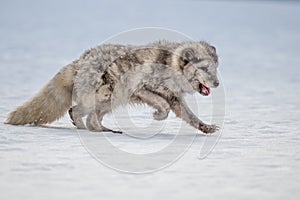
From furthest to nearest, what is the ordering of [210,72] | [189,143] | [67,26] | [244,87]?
[67,26] < [244,87] < [210,72] < [189,143]

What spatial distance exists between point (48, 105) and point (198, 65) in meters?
1.46

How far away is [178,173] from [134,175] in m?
0.32

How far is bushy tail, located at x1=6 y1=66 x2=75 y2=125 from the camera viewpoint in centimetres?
609

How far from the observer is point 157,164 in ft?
15.5

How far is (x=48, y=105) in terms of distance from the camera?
20.0 ft

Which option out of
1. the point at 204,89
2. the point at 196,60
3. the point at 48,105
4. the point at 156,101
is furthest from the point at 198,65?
the point at 48,105

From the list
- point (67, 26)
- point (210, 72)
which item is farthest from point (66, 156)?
point (67, 26)

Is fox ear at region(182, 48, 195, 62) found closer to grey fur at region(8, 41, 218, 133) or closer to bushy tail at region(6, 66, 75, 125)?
grey fur at region(8, 41, 218, 133)

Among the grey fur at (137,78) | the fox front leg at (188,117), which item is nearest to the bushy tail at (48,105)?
the grey fur at (137,78)

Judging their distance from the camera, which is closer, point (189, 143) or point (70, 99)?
point (189, 143)

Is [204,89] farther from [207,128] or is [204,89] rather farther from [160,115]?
[160,115]

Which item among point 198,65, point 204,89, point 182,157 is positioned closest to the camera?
point 182,157

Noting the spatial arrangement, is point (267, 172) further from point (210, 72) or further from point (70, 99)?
point (70, 99)

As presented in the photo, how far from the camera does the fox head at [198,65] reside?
236 inches
